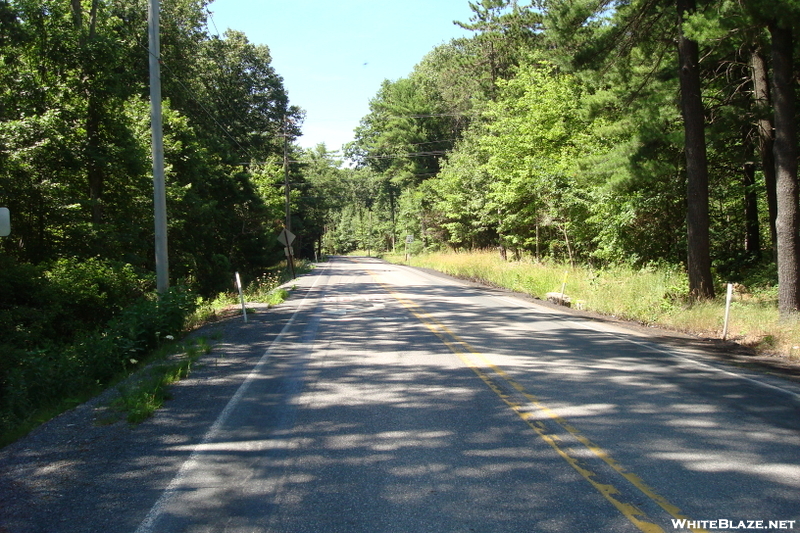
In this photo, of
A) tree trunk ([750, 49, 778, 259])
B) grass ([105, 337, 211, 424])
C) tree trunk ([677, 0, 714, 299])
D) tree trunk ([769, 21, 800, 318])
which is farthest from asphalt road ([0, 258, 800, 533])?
tree trunk ([750, 49, 778, 259])

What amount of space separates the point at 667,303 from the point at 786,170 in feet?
15.1

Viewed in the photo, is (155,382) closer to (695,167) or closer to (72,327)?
(72,327)

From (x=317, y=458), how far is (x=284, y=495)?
79 centimetres

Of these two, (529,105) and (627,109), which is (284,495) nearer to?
(627,109)

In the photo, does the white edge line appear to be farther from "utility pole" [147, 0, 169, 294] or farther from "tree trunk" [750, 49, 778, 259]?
"tree trunk" [750, 49, 778, 259]

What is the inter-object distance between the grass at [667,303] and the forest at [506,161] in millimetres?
564

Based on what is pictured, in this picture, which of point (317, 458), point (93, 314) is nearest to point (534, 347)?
point (317, 458)

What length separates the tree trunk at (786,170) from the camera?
11844 millimetres

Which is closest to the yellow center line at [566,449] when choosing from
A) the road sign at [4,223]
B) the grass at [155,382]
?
the grass at [155,382]

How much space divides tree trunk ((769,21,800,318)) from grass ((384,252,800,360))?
78 cm

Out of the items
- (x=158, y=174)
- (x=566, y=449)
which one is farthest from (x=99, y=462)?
(x=158, y=174)

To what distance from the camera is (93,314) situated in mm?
15047

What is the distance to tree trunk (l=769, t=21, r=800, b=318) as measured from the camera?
11.8 meters

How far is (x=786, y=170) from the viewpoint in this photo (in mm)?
11867
